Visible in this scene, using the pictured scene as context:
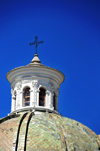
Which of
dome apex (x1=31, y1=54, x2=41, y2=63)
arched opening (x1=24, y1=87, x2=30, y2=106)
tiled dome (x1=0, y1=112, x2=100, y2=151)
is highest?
dome apex (x1=31, y1=54, x2=41, y2=63)

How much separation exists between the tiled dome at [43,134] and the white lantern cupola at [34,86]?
1.77 metres

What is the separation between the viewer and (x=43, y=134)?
24828 mm

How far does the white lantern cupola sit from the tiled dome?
69.6 inches

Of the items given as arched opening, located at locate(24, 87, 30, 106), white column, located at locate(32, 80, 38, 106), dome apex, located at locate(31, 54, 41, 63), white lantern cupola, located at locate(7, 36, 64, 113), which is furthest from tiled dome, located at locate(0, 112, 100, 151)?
dome apex, located at locate(31, 54, 41, 63)

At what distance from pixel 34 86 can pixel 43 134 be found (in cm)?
538

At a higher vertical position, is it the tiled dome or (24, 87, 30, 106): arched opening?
(24, 87, 30, 106): arched opening

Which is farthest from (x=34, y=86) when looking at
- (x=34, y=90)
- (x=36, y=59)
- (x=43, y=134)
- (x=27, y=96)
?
(x=43, y=134)

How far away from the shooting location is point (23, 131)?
2453cm

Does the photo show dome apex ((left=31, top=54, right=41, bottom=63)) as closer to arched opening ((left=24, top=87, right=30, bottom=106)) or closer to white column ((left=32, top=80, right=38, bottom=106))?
white column ((left=32, top=80, right=38, bottom=106))

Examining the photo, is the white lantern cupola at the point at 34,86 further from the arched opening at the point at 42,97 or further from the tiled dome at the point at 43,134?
the tiled dome at the point at 43,134

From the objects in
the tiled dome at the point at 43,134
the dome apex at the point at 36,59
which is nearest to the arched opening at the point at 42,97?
the tiled dome at the point at 43,134

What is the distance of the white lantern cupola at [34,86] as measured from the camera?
2920 centimetres

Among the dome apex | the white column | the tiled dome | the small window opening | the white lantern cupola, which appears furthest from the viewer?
the dome apex

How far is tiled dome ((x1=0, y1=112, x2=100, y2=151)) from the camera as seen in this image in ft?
78.3
